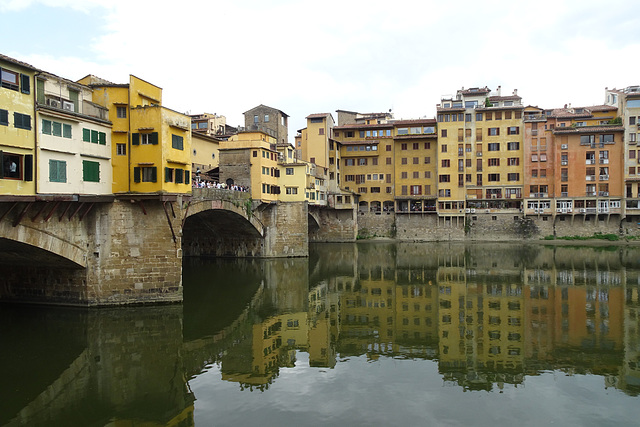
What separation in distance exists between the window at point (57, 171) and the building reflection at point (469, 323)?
41.0 ft

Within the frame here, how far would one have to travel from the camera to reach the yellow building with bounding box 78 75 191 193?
27275 millimetres

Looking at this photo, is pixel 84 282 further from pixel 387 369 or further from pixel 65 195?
pixel 387 369

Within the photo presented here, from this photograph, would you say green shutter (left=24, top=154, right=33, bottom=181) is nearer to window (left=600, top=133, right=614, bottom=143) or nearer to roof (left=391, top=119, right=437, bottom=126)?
roof (left=391, top=119, right=437, bottom=126)

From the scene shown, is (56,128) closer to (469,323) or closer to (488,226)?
(469,323)

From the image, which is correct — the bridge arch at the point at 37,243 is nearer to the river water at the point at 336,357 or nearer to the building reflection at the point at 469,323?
the river water at the point at 336,357

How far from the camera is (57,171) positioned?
78.8 ft

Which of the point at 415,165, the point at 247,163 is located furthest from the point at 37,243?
the point at 415,165

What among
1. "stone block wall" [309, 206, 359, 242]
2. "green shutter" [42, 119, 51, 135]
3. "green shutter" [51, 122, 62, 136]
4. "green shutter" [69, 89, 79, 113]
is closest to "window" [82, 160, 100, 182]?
"green shutter" [51, 122, 62, 136]

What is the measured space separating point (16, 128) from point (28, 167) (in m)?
1.81

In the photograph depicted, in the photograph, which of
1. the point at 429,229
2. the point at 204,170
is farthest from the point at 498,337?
the point at 429,229

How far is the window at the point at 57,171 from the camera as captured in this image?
23.7 m

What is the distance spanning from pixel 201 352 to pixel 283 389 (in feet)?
18.4

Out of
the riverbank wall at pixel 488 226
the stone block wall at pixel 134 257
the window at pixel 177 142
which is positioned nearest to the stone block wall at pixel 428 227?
the riverbank wall at pixel 488 226

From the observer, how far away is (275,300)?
32781 mm
